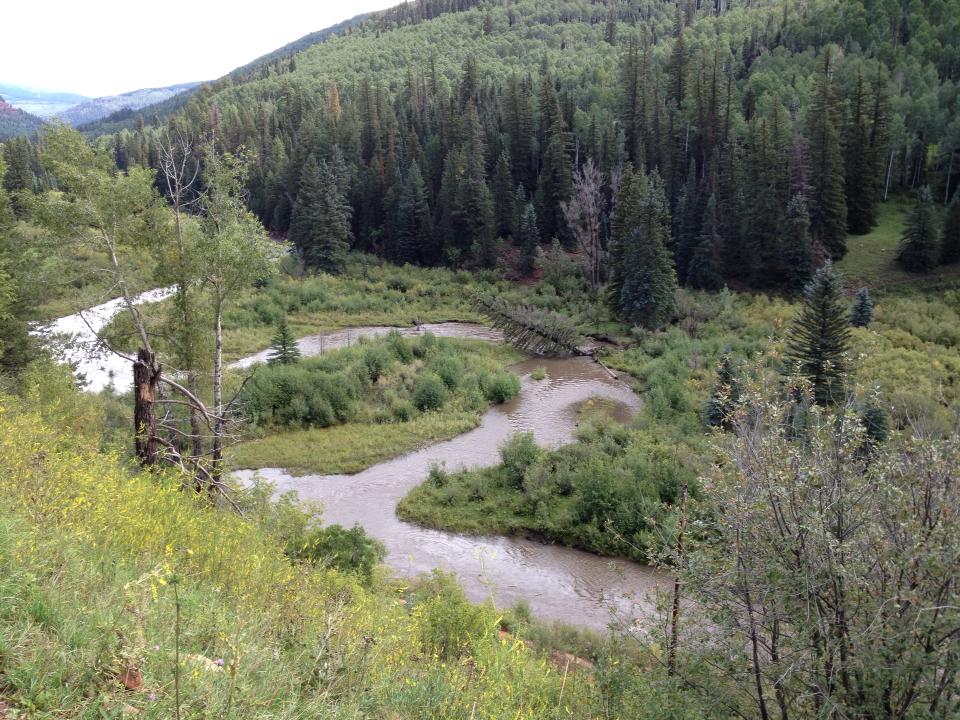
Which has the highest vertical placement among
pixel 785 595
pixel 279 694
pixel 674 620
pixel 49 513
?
pixel 49 513

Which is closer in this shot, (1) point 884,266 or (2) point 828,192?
(1) point 884,266

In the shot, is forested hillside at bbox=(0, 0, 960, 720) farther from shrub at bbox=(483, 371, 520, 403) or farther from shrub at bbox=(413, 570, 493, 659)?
shrub at bbox=(483, 371, 520, 403)

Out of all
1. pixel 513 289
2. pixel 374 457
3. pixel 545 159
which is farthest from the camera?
pixel 545 159

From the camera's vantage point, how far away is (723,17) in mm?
112375

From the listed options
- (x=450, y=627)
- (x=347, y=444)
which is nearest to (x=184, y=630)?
(x=450, y=627)

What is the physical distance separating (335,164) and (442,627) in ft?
206

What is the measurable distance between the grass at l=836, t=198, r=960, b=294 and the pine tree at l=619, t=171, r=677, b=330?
13.8 m

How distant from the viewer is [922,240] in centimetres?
4250

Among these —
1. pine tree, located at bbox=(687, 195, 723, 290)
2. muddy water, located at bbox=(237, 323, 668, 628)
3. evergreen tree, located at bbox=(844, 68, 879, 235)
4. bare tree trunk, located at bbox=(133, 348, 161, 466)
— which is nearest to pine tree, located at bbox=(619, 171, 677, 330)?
pine tree, located at bbox=(687, 195, 723, 290)

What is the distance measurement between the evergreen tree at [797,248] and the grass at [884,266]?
3.26 m

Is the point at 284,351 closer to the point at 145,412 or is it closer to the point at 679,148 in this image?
the point at 145,412

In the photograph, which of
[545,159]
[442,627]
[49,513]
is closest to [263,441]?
[442,627]

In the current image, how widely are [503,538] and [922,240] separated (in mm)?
38435

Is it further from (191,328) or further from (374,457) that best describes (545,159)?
(191,328)
